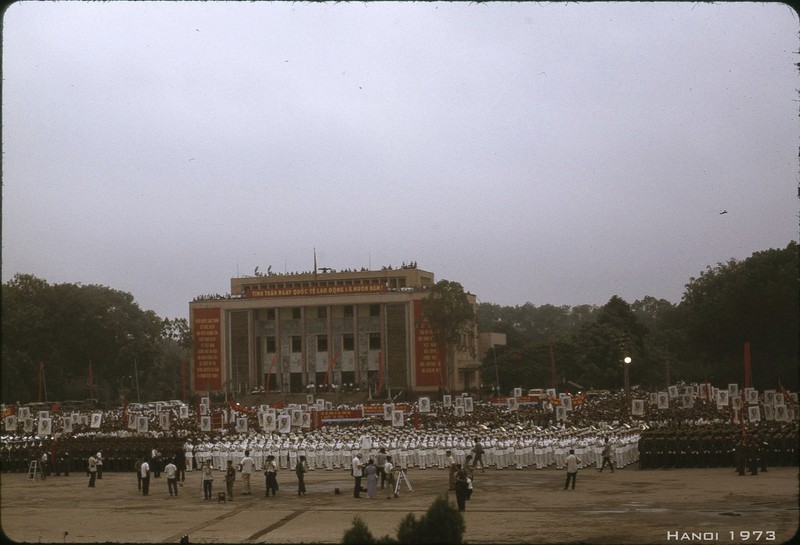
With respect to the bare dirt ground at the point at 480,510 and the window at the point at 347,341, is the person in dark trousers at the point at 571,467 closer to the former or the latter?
the bare dirt ground at the point at 480,510

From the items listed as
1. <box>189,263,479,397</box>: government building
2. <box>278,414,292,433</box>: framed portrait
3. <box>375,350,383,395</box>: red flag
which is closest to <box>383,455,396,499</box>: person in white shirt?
<box>278,414,292,433</box>: framed portrait

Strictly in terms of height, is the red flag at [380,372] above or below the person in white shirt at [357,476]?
above

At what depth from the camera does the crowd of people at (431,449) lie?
25.1 metres

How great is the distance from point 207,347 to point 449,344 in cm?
2086

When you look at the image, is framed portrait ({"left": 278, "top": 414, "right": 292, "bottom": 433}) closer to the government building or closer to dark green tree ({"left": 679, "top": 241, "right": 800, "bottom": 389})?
dark green tree ({"left": 679, "top": 241, "right": 800, "bottom": 389})

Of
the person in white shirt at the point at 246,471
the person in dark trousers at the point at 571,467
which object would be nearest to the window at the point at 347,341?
the person in white shirt at the point at 246,471

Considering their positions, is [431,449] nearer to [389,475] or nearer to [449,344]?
[389,475]

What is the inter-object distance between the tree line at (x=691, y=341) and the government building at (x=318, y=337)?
587 centimetres

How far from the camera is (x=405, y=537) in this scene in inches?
368

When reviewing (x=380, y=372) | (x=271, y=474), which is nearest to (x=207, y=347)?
(x=380, y=372)

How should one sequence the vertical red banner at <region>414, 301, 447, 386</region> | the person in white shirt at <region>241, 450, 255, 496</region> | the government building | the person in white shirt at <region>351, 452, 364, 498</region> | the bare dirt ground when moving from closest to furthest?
the bare dirt ground → the person in white shirt at <region>351, 452, 364, 498</region> → the person in white shirt at <region>241, 450, 255, 496</region> → the vertical red banner at <region>414, 301, 447, 386</region> → the government building

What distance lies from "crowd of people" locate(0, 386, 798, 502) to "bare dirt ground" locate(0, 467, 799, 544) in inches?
28.2

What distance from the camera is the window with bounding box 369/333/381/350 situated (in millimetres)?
70625

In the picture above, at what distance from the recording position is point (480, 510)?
19.5m
